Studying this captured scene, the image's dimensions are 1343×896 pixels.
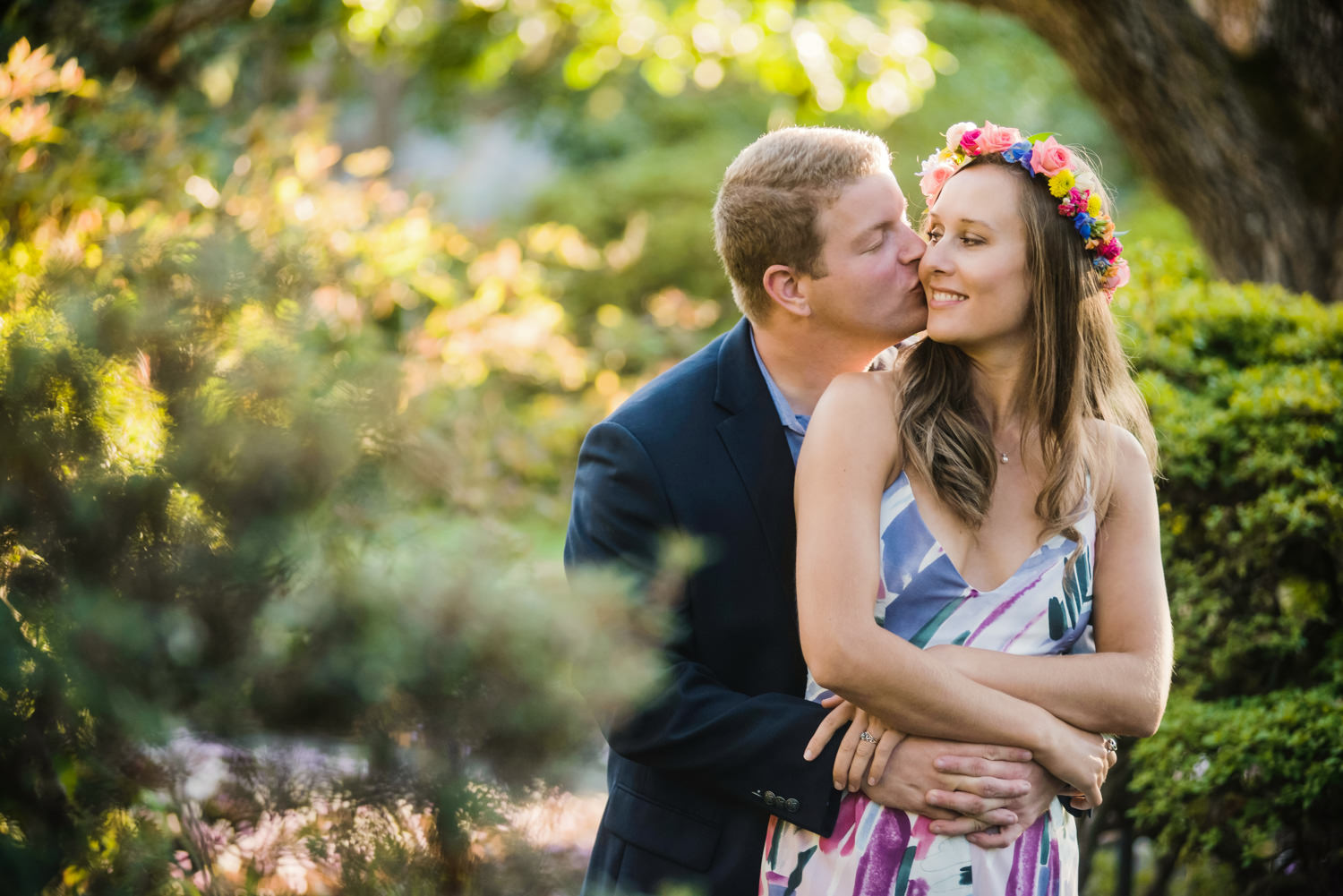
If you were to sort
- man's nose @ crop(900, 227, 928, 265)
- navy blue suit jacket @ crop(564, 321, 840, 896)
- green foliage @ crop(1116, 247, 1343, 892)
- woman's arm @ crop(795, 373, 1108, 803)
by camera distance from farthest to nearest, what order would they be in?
green foliage @ crop(1116, 247, 1343, 892) → man's nose @ crop(900, 227, 928, 265) → navy blue suit jacket @ crop(564, 321, 840, 896) → woman's arm @ crop(795, 373, 1108, 803)

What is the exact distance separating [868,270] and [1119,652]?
0.99 m

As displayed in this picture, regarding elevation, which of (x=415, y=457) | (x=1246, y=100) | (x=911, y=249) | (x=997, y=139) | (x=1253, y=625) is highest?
(x=1246, y=100)

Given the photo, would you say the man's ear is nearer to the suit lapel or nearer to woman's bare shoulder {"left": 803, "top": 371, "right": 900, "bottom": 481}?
the suit lapel

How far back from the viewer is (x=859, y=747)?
1.96 meters

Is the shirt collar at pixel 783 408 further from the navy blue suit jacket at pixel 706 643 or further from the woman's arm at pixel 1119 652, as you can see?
the woman's arm at pixel 1119 652

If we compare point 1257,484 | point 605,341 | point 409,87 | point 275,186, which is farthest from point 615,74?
point 1257,484

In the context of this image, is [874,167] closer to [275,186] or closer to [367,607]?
[367,607]

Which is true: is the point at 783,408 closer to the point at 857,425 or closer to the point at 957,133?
the point at 857,425

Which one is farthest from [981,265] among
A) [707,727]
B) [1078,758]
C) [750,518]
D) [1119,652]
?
[707,727]

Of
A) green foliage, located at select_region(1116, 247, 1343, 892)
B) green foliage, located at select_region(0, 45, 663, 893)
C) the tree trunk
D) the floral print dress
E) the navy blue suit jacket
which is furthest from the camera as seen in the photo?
the tree trunk

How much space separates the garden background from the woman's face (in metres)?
0.97

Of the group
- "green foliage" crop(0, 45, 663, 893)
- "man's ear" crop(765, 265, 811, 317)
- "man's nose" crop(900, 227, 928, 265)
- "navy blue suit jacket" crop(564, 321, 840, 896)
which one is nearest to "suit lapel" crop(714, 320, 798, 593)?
"navy blue suit jacket" crop(564, 321, 840, 896)

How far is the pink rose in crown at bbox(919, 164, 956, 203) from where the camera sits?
2207 mm

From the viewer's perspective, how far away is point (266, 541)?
1.28 metres
